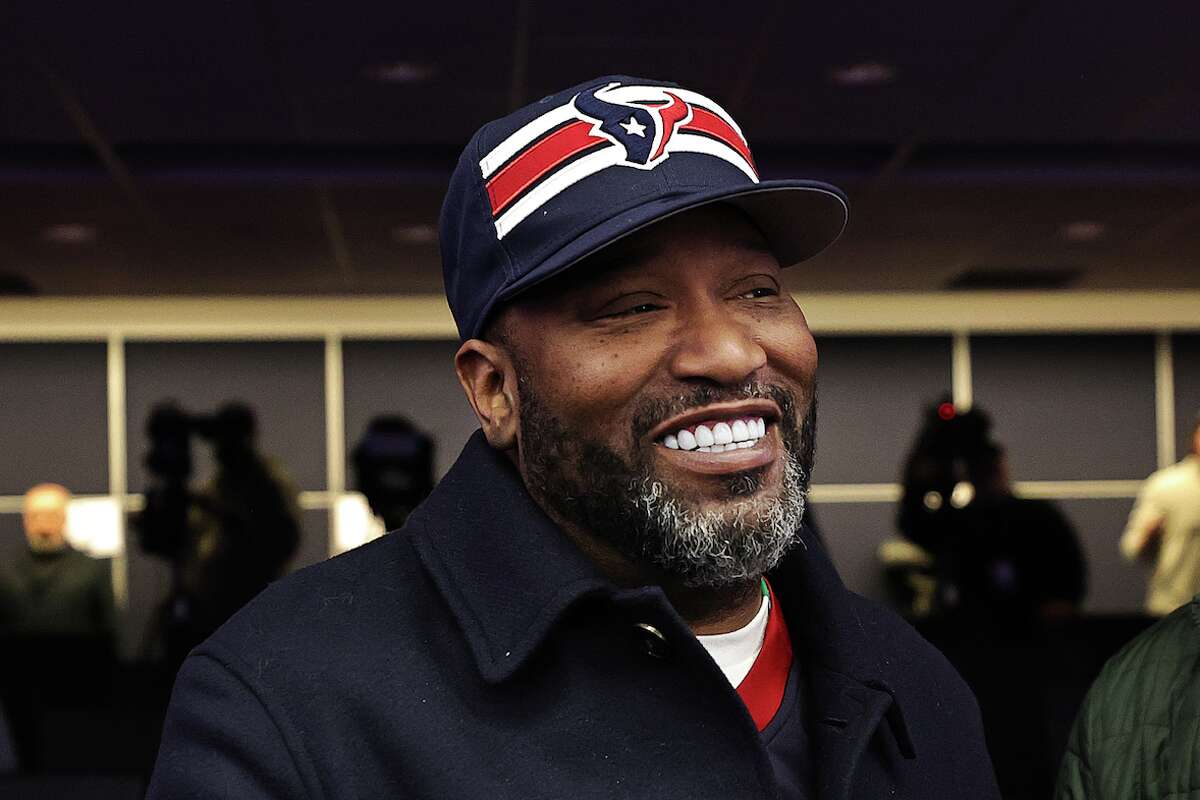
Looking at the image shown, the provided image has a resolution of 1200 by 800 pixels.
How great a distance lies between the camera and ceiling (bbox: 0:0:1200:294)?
3.61 meters

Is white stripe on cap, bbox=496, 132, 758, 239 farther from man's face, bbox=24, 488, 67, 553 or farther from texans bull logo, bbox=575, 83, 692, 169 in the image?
man's face, bbox=24, 488, 67, 553

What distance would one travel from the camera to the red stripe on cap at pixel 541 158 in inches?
45.5

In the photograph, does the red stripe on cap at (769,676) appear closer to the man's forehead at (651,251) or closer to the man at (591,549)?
the man at (591,549)

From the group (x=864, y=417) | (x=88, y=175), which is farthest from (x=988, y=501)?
(x=88, y=175)

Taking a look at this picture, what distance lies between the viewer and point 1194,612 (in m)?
1.27

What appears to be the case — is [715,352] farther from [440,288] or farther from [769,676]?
[440,288]

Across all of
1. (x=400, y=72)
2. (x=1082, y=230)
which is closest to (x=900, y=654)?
(x=400, y=72)

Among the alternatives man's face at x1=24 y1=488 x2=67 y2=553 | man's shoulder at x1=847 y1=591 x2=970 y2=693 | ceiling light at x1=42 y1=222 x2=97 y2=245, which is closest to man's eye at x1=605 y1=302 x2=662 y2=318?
man's shoulder at x1=847 y1=591 x2=970 y2=693

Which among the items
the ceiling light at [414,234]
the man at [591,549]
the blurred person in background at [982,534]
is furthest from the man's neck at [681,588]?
the ceiling light at [414,234]

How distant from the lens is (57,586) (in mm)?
6223

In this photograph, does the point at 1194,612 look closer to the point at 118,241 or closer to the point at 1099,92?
the point at 1099,92

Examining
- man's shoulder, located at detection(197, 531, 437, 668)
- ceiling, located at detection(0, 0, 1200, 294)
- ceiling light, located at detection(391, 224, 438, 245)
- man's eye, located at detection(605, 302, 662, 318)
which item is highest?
ceiling, located at detection(0, 0, 1200, 294)

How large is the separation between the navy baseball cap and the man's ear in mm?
19

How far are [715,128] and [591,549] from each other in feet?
1.15
